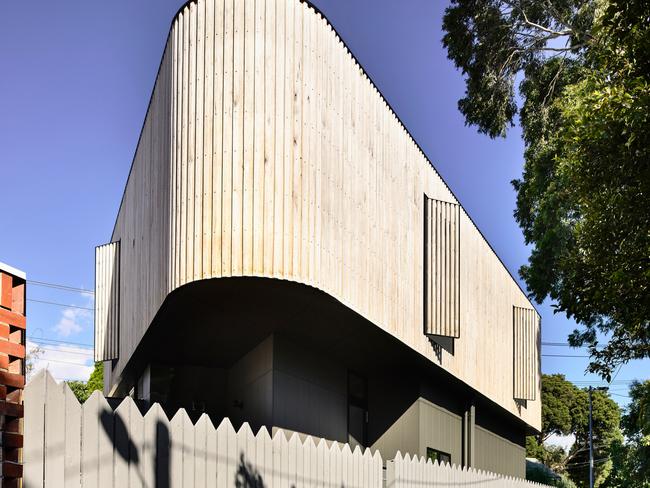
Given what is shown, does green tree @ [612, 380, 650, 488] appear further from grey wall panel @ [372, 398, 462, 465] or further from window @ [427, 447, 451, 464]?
grey wall panel @ [372, 398, 462, 465]

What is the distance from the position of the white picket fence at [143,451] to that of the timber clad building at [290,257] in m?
4.04

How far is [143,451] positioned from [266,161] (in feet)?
19.8

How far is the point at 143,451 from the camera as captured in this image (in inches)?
169

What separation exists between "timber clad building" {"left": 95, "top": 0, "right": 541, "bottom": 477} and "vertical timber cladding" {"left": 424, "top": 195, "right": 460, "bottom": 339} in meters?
0.04

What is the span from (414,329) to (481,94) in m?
11.5

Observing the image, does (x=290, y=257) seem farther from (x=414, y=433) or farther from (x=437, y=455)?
(x=437, y=455)

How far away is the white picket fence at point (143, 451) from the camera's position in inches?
142

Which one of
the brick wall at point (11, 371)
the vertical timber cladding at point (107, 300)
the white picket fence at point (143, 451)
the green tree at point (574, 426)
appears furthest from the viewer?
the green tree at point (574, 426)

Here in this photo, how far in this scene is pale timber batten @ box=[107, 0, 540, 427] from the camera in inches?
387

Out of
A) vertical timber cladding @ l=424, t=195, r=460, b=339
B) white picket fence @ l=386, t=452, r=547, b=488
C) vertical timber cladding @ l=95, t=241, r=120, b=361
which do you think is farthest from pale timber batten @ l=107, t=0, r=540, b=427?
vertical timber cladding @ l=95, t=241, r=120, b=361

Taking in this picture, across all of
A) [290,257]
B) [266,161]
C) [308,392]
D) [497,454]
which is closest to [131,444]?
[290,257]

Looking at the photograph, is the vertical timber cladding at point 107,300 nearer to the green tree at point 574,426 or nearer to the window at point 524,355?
the window at point 524,355

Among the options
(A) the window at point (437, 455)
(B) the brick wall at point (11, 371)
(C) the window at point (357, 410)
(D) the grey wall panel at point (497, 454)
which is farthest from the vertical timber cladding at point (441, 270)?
(B) the brick wall at point (11, 371)

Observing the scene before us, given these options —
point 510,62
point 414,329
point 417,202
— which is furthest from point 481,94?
point 414,329
